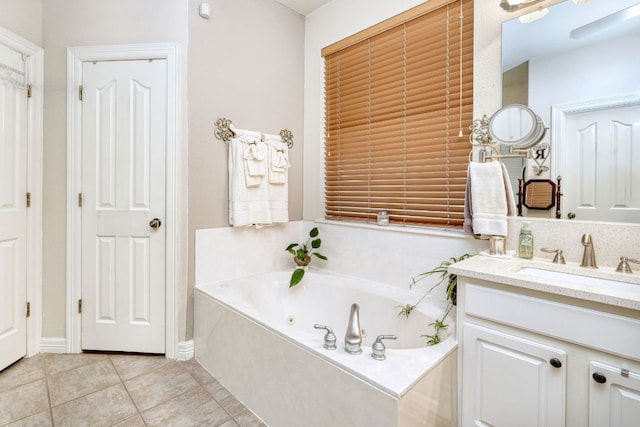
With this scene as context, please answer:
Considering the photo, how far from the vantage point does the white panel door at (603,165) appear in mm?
1381

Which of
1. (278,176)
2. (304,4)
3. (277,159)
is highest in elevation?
(304,4)

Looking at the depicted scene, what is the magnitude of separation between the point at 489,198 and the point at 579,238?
1.37ft

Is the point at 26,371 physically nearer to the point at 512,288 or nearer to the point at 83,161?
the point at 83,161

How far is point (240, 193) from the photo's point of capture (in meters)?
2.36

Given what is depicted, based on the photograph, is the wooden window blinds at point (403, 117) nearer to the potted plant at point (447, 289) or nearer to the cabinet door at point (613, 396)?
the potted plant at point (447, 289)

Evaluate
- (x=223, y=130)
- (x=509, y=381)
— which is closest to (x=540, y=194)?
(x=509, y=381)

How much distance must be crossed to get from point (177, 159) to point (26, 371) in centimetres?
163

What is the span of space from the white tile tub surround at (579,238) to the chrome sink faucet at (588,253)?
1.8 inches

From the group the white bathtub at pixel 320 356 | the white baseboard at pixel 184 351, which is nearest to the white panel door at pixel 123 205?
the white baseboard at pixel 184 351

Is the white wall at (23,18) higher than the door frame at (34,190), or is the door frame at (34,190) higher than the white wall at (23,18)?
the white wall at (23,18)

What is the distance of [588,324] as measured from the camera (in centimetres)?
110

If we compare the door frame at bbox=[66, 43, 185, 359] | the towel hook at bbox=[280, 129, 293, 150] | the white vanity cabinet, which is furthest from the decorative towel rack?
the white vanity cabinet

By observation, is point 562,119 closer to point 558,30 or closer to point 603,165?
point 603,165

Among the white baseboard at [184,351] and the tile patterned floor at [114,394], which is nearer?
the tile patterned floor at [114,394]
